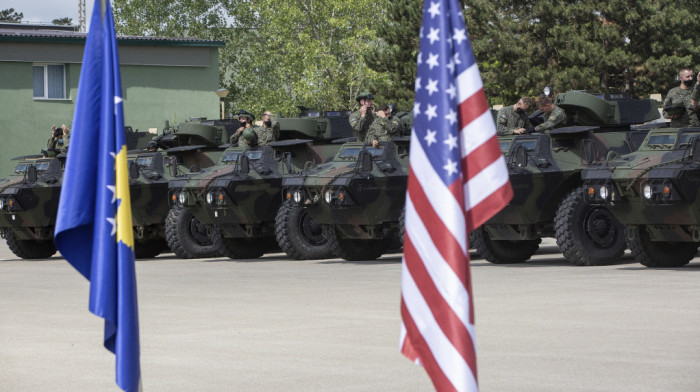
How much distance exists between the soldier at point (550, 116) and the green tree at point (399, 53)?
2672cm

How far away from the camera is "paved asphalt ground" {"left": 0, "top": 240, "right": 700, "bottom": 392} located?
28.5 feet

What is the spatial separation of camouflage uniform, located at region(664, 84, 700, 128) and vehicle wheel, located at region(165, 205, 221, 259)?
26.2 feet

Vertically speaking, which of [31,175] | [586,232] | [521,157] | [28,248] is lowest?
[28,248]

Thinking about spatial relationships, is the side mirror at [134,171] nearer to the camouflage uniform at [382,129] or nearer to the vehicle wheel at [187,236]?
the vehicle wheel at [187,236]

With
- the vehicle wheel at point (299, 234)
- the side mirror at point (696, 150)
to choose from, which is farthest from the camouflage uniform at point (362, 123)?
the side mirror at point (696, 150)

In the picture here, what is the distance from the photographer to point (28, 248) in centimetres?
2558

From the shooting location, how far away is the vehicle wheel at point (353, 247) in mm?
20562

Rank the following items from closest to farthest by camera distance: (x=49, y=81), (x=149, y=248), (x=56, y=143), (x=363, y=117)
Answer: (x=363, y=117) → (x=149, y=248) → (x=56, y=143) → (x=49, y=81)

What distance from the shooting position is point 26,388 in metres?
8.61

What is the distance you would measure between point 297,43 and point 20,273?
37.6 metres

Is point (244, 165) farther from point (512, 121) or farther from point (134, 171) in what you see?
point (512, 121)

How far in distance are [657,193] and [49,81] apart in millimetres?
32050

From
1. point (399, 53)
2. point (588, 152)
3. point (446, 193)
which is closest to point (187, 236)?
point (588, 152)

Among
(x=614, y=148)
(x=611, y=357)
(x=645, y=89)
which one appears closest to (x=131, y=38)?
(x=645, y=89)
